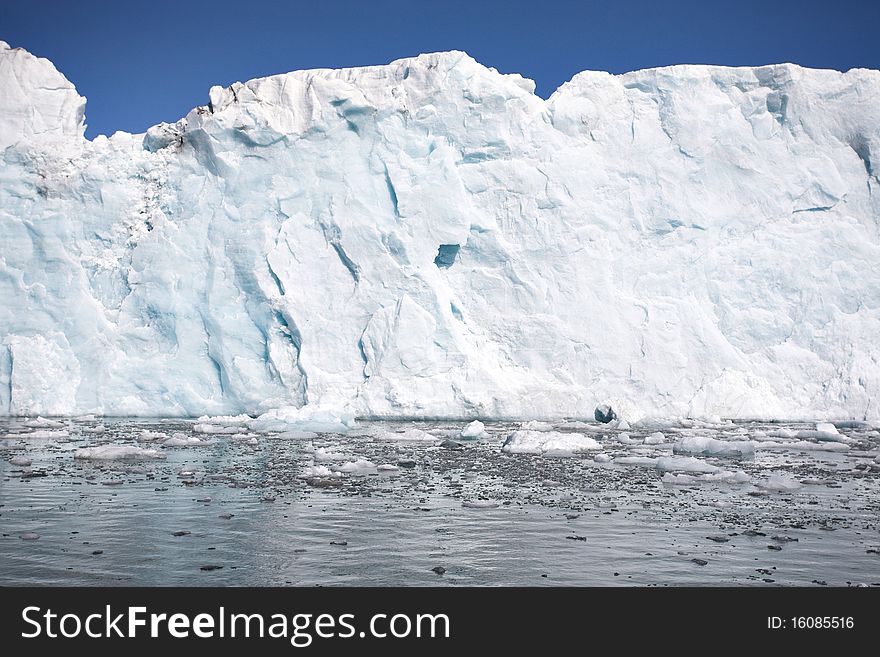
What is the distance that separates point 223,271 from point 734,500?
58.7 feet

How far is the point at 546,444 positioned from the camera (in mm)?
15844

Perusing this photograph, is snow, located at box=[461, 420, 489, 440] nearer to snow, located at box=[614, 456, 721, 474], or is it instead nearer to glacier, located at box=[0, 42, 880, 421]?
snow, located at box=[614, 456, 721, 474]

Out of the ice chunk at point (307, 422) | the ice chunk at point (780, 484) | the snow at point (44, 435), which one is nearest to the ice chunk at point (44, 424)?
the snow at point (44, 435)

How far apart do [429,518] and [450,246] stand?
17399 mm

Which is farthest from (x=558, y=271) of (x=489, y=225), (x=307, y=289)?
(x=307, y=289)

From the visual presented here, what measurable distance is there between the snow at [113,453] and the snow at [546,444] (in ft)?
21.8

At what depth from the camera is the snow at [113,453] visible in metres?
13.4

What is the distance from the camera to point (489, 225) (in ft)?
84.2

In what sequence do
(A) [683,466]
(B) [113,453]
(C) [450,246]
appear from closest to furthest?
(A) [683,466] → (B) [113,453] → (C) [450,246]

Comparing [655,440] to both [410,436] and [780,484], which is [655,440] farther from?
[780,484]

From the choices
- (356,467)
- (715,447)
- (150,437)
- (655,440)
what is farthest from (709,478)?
(150,437)

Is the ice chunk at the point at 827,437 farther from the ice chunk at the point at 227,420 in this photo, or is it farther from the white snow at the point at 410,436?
the ice chunk at the point at 227,420
